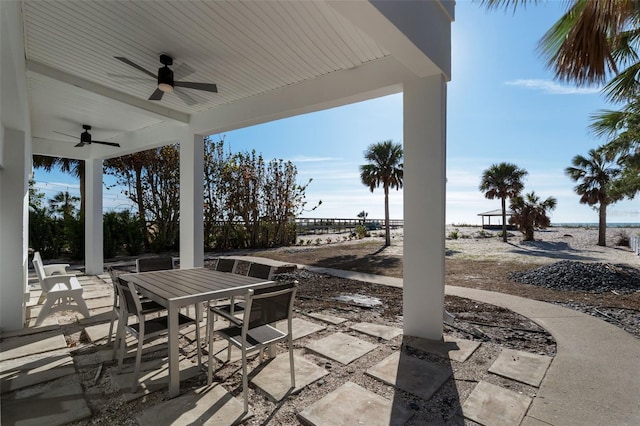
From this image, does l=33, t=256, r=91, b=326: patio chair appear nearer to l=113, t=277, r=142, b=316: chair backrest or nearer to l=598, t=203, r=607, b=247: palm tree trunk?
l=113, t=277, r=142, b=316: chair backrest

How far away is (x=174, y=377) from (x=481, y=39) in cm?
500

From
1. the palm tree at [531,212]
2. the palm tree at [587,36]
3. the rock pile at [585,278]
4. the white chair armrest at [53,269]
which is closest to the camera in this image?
the palm tree at [587,36]

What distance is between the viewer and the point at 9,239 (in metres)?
3.56

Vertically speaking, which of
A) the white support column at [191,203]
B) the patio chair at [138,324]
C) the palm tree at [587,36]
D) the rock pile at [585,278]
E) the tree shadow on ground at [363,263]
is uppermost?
the palm tree at [587,36]

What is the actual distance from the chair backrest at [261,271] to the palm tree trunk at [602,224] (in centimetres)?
1892

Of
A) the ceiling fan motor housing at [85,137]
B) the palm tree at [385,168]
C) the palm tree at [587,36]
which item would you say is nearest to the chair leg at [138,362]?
the ceiling fan motor housing at [85,137]

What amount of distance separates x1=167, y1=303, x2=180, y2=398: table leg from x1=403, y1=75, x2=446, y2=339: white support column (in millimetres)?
2349

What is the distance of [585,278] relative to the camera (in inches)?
235

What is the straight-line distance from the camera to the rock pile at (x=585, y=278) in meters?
5.61

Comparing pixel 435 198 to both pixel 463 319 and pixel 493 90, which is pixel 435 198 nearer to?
pixel 463 319

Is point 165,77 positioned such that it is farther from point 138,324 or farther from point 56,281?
point 56,281

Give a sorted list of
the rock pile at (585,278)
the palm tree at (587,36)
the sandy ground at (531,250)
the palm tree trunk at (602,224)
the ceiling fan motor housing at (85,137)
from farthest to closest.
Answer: the palm tree trunk at (602,224) → the sandy ground at (531,250) → the rock pile at (585,278) → the ceiling fan motor housing at (85,137) → the palm tree at (587,36)

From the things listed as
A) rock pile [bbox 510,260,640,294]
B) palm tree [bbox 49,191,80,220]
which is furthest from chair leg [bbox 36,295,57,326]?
palm tree [bbox 49,191,80,220]

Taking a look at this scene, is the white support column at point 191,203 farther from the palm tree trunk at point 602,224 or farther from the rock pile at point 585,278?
the palm tree trunk at point 602,224
